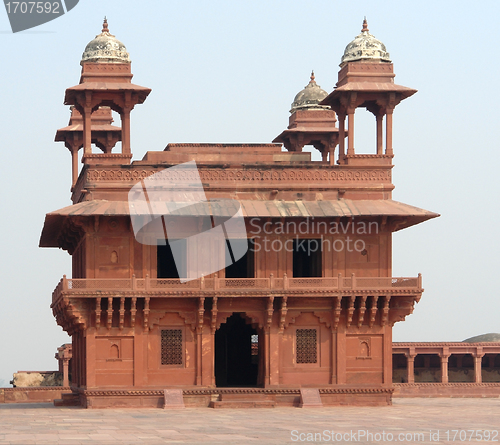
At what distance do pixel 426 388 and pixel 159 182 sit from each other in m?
17.2

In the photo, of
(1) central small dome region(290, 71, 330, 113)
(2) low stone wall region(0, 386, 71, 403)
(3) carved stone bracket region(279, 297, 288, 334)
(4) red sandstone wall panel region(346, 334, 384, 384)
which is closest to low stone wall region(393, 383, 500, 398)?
(4) red sandstone wall panel region(346, 334, 384, 384)

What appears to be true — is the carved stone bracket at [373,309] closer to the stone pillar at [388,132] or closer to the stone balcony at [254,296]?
the stone balcony at [254,296]

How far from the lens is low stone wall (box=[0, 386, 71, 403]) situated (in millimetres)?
43250

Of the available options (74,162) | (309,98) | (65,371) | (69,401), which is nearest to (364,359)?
(69,401)

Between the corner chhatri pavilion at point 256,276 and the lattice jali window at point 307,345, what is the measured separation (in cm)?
5

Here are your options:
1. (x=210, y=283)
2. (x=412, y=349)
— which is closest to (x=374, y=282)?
(x=210, y=283)

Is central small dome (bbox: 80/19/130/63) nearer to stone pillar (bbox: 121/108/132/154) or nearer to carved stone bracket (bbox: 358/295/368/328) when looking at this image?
stone pillar (bbox: 121/108/132/154)

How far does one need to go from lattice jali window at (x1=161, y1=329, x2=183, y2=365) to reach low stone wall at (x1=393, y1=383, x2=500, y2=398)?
13465 mm

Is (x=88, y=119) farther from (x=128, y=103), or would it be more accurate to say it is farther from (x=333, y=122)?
(x=333, y=122)

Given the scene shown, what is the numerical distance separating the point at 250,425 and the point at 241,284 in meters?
8.47

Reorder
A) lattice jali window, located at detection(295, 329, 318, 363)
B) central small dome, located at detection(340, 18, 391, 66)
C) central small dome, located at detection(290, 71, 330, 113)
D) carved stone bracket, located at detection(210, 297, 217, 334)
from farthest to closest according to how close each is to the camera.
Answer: central small dome, located at detection(290, 71, 330, 113), central small dome, located at detection(340, 18, 391, 66), lattice jali window, located at detection(295, 329, 318, 363), carved stone bracket, located at detection(210, 297, 217, 334)

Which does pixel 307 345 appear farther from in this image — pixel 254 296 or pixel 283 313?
pixel 254 296

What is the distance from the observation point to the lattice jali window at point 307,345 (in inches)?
1483

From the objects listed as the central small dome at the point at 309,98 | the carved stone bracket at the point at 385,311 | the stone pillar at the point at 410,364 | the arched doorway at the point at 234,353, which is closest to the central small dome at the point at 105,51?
the arched doorway at the point at 234,353
